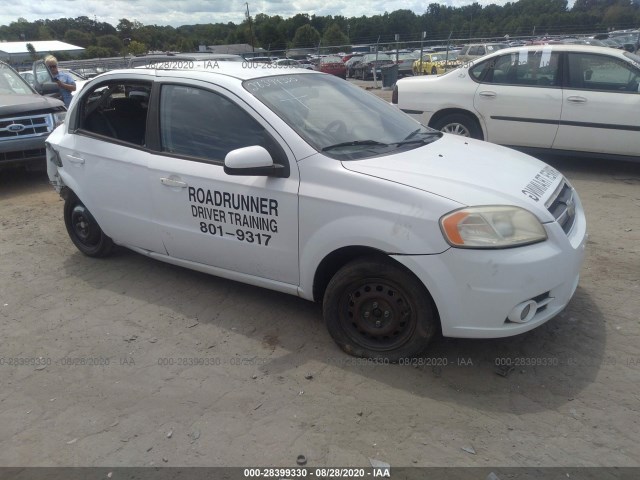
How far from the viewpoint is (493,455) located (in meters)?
2.50

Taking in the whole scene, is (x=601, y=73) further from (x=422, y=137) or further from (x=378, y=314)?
(x=378, y=314)

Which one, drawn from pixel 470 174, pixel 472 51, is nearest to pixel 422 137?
pixel 470 174

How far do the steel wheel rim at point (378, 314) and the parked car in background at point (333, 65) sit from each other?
26309mm

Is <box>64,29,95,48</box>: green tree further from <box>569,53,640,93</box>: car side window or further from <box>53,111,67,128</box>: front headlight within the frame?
<box>569,53,640,93</box>: car side window

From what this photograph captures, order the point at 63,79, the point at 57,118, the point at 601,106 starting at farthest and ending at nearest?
the point at 63,79 → the point at 57,118 → the point at 601,106

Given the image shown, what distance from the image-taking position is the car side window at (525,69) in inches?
280

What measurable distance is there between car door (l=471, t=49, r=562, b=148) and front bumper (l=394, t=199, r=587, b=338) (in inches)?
185

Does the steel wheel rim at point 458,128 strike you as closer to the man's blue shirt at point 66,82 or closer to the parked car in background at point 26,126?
the parked car in background at point 26,126

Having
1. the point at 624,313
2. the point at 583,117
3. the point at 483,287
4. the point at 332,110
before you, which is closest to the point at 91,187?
the point at 332,110

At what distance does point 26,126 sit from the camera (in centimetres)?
765

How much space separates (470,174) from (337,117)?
1.05 meters

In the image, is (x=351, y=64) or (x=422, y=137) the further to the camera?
(x=351, y=64)

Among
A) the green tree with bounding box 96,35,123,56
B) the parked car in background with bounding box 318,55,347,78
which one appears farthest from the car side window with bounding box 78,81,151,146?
the green tree with bounding box 96,35,123,56

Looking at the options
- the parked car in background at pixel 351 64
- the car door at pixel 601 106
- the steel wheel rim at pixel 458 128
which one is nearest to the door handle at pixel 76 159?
the steel wheel rim at pixel 458 128
